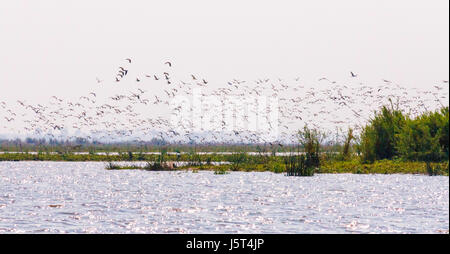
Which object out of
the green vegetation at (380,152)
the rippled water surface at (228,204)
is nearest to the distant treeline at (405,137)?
the green vegetation at (380,152)

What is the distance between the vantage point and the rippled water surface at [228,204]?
22.5 meters

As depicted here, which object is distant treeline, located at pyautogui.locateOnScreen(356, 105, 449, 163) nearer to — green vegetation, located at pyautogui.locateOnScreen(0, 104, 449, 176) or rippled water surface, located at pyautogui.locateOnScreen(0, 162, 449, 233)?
green vegetation, located at pyautogui.locateOnScreen(0, 104, 449, 176)

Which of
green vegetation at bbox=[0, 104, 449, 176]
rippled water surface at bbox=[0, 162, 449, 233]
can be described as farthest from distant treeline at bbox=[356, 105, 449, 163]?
rippled water surface at bbox=[0, 162, 449, 233]

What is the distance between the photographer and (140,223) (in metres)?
23.3

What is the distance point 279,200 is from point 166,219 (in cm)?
737

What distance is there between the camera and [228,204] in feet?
95.7

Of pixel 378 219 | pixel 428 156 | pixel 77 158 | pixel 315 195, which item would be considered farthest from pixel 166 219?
pixel 77 158

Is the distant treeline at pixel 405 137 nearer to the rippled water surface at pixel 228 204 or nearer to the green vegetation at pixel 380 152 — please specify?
the green vegetation at pixel 380 152

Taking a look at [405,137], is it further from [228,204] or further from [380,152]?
[228,204]

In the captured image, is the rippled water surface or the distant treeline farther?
the distant treeline

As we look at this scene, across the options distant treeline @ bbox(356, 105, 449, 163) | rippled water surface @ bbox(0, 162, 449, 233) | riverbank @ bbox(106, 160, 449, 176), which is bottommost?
rippled water surface @ bbox(0, 162, 449, 233)

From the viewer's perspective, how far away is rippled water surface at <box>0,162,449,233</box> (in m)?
22.5

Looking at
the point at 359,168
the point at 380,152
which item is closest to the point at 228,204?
the point at 359,168

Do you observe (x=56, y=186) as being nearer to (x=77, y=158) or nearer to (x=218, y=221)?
(x=218, y=221)
